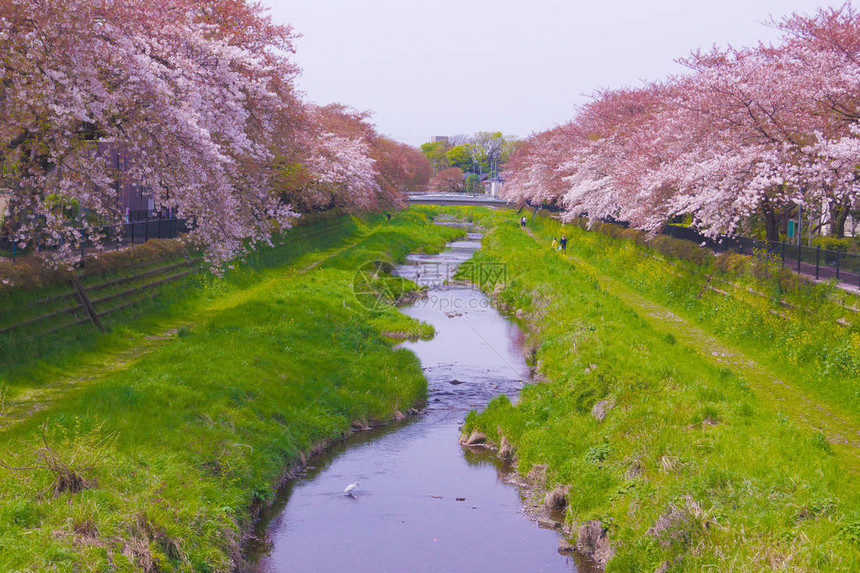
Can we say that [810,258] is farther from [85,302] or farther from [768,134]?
[85,302]

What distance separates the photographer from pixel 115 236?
24156 mm

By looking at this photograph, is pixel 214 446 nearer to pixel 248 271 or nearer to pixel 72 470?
pixel 72 470

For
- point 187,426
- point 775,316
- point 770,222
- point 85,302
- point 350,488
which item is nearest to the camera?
point 187,426

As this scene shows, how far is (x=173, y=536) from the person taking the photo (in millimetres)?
9922

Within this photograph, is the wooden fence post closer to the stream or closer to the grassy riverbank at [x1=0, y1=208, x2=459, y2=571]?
the grassy riverbank at [x1=0, y1=208, x2=459, y2=571]

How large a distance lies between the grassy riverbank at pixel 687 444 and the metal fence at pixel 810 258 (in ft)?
6.85

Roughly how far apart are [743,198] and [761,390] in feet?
26.9

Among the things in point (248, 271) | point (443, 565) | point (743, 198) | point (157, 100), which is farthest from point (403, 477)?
point (248, 271)

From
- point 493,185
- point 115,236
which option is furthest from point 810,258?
point 493,185

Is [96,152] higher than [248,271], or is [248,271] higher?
[96,152]

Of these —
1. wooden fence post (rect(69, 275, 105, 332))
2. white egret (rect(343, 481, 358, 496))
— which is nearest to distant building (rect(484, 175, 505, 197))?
wooden fence post (rect(69, 275, 105, 332))

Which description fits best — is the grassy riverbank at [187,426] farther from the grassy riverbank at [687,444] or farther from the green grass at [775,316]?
the green grass at [775,316]

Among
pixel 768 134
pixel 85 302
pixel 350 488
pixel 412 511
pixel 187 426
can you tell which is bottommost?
pixel 412 511

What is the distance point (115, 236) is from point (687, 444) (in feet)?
61.1
